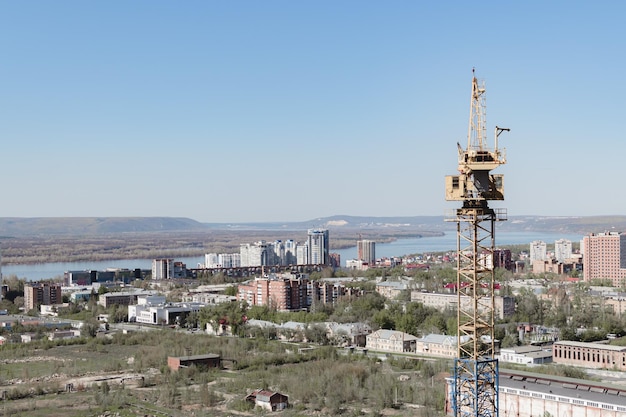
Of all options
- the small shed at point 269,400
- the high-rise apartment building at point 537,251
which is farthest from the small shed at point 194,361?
the high-rise apartment building at point 537,251

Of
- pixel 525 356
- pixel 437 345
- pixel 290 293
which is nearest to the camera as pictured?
pixel 525 356

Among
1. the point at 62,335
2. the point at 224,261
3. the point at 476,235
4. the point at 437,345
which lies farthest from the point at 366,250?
the point at 476,235

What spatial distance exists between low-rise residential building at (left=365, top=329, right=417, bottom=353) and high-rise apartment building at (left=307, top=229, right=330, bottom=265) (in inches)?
1235

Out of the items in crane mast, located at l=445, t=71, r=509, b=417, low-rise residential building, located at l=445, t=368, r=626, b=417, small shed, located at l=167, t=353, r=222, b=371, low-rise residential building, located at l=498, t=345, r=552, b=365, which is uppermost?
crane mast, located at l=445, t=71, r=509, b=417

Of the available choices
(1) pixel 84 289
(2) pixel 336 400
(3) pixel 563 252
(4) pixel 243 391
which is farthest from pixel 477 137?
(3) pixel 563 252

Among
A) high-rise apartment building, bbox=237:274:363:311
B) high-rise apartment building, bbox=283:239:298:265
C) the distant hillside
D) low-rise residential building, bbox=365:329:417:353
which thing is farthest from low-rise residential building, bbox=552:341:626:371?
the distant hillside

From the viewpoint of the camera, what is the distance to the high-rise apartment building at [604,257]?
38.9 metres

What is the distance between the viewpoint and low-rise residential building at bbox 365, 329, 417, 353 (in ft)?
70.2

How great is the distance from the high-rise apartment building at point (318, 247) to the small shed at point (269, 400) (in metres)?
39.6

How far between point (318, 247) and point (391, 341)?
107 ft

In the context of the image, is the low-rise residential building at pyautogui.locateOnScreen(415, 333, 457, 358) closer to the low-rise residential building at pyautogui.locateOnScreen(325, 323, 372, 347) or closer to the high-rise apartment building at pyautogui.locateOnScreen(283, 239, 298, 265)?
the low-rise residential building at pyautogui.locateOnScreen(325, 323, 372, 347)

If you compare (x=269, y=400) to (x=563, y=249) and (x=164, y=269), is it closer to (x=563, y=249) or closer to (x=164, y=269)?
(x=164, y=269)

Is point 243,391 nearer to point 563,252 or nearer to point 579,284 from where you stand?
point 579,284

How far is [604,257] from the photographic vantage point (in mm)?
39375
